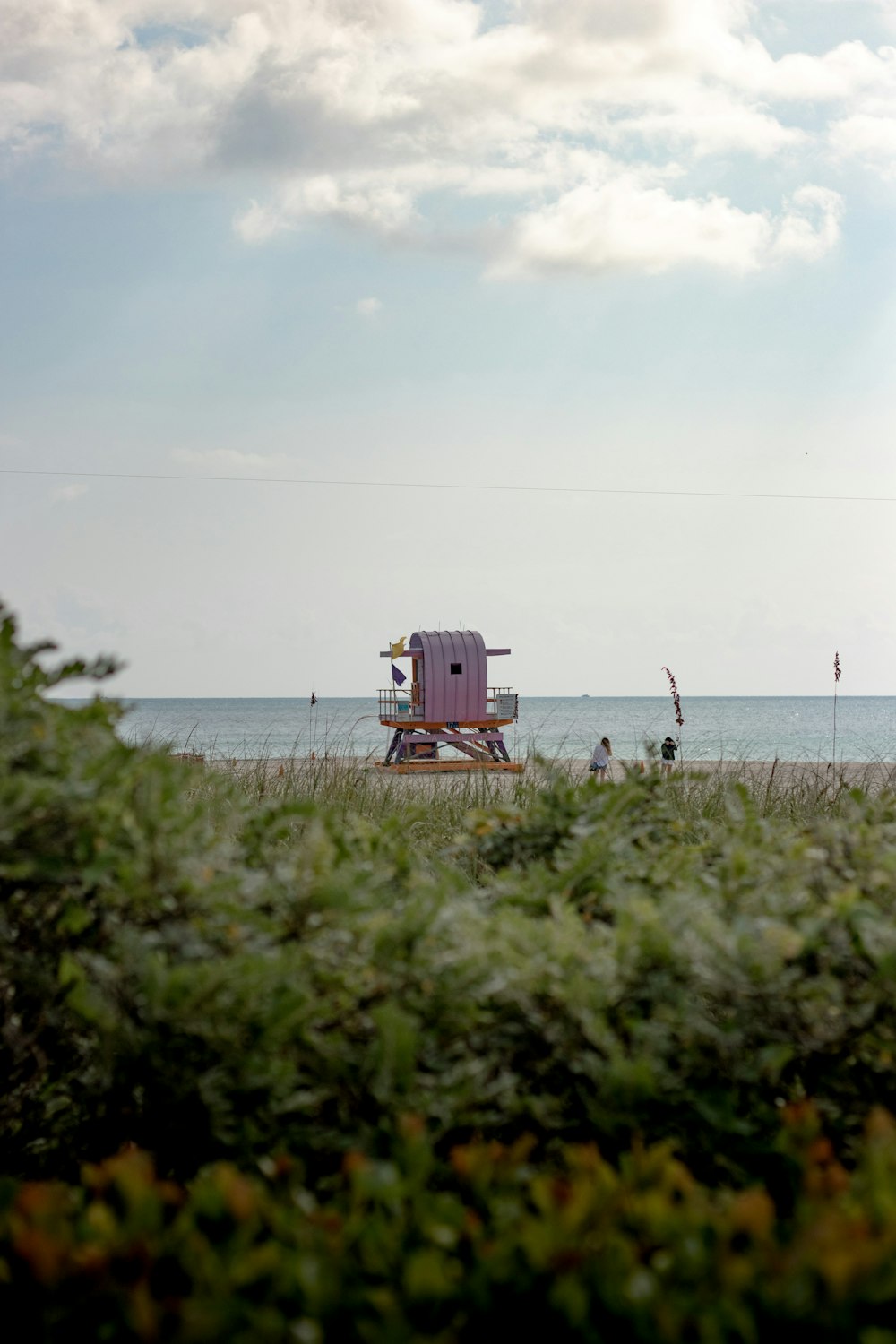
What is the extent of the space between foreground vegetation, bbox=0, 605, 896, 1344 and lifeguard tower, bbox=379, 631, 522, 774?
1845 cm

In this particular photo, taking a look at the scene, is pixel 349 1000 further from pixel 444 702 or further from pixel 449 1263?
pixel 444 702

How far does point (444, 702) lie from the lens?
21.0 metres

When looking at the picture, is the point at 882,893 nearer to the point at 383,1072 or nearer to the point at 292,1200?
the point at 383,1072

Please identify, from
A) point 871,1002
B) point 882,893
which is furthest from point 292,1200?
point 882,893

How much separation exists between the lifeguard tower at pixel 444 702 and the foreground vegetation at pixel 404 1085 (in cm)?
1845

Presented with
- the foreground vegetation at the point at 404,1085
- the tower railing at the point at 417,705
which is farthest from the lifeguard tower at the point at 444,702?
the foreground vegetation at the point at 404,1085

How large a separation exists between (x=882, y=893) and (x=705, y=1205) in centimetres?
101

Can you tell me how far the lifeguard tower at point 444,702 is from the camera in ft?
68.7

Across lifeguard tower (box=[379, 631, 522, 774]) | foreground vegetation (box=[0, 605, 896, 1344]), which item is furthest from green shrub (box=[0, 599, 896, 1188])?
lifeguard tower (box=[379, 631, 522, 774])

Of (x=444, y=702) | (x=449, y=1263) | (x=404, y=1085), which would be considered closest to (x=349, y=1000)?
(x=404, y=1085)

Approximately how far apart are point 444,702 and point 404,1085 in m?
19.3

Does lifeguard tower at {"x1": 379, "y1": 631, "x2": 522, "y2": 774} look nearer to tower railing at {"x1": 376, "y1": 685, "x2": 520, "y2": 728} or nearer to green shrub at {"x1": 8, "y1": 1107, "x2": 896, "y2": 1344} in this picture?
tower railing at {"x1": 376, "y1": 685, "x2": 520, "y2": 728}

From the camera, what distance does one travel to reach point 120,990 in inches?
71.4

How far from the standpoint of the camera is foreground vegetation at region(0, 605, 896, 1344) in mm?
1372
